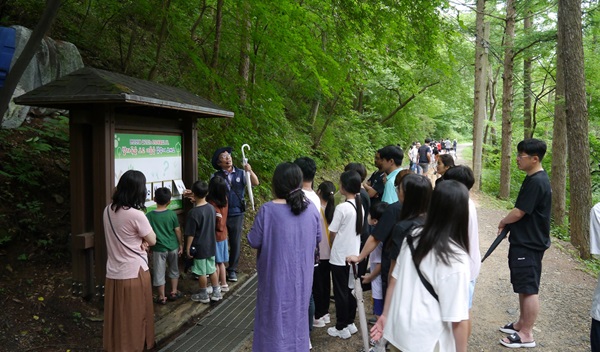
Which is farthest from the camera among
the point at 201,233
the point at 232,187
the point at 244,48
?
the point at 244,48

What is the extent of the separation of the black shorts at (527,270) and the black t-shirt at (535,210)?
75 millimetres

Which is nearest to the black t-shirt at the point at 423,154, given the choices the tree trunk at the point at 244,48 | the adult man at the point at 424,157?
the adult man at the point at 424,157

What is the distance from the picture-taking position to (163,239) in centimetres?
502

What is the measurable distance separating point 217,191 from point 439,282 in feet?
12.8

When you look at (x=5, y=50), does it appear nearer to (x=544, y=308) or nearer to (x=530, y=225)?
(x=530, y=225)

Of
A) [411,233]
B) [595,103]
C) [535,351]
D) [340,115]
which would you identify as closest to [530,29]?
[595,103]

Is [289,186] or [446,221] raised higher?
[289,186]

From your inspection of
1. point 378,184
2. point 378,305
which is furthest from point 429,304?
point 378,184

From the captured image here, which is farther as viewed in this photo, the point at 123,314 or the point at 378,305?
the point at 378,305

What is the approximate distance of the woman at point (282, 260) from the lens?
10.5 feet

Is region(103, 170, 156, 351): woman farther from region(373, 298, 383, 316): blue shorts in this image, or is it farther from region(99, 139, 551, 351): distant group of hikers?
region(373, 298, 383, 316): blue shorts

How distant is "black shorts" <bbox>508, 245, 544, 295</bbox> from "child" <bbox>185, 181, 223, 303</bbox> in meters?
3.57

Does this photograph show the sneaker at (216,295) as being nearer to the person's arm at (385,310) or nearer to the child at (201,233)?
the child at (201,233)

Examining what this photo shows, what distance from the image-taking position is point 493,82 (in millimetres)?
32000
